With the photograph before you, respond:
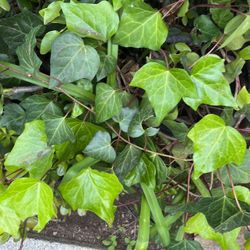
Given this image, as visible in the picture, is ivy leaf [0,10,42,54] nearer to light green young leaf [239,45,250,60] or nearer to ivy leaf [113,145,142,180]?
ivy leaf [113,145,142,180]

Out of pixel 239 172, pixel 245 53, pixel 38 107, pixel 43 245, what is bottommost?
pixel 43 245

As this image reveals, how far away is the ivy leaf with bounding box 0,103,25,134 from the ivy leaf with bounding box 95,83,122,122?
0.59 feet

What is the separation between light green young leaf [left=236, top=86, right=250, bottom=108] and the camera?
0.77 meters

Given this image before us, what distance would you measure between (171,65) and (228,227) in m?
0.33

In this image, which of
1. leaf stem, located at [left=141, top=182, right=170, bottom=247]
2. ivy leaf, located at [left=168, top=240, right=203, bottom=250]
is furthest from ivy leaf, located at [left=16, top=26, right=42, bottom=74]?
ivy leaf, located at [left=168, top=240, right=203, bottom=250]

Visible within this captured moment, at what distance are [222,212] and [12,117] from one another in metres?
0.45

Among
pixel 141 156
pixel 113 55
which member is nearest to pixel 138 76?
pixel 113 55

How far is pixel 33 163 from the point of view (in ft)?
2.59

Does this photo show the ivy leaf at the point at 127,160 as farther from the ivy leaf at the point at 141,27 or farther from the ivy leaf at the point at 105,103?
the ivy leaf at the point at 141,27

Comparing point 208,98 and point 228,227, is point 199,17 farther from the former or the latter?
point 228,227

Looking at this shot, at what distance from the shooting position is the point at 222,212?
29.0 inches

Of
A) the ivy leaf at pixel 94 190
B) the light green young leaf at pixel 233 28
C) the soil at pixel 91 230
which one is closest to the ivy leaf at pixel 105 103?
the ivy leaf at pixel 94 190

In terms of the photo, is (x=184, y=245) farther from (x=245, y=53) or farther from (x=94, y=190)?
(x=245, y=53)

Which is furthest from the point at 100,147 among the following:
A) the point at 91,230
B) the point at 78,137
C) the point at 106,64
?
the point at 91,230
